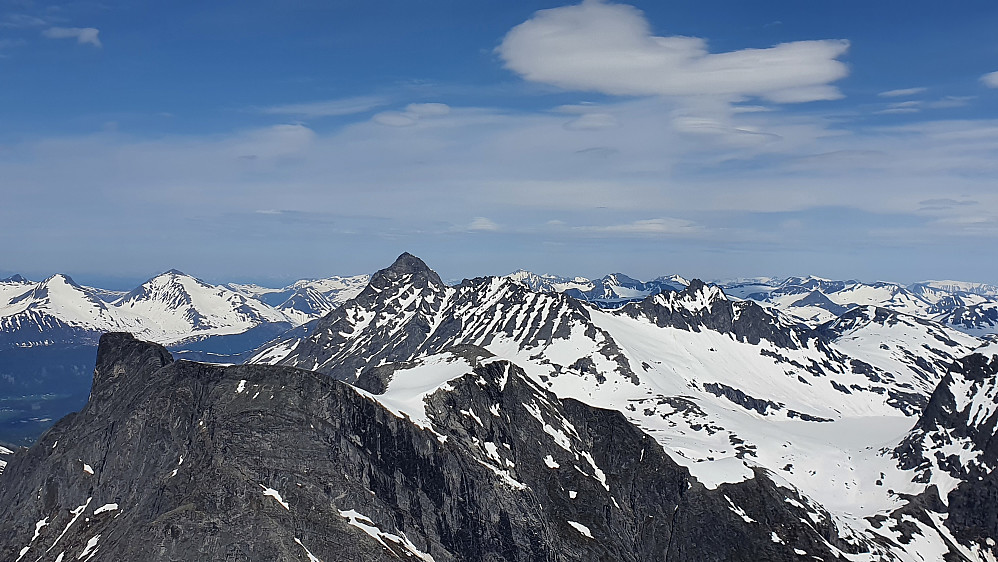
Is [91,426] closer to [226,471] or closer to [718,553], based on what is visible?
[226,471]

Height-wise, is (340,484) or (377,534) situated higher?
(340,484)

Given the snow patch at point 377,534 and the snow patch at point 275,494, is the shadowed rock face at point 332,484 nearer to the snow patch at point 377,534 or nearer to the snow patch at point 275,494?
the snow patch at point 275,494

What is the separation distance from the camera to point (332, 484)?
469ft

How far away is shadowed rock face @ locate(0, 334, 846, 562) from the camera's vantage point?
5231 inches

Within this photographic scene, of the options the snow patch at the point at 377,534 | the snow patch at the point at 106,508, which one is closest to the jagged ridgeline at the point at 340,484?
the snow patch at the point at 106,508

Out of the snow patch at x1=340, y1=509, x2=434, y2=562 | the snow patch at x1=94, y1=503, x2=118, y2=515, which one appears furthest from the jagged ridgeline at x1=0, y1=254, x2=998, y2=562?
the snow patch at x1=340, y1=509, x2=434, y2=562

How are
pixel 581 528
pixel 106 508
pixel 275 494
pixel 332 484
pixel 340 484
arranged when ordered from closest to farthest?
pixel 275 494, pixel 332 484, pixel 340 484, pixel 106 508, pixel 581 528

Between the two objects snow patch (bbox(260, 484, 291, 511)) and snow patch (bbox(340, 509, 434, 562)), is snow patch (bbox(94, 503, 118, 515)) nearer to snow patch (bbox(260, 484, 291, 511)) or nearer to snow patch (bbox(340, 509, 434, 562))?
snow patch (bbox(260, 484, 291, 511))

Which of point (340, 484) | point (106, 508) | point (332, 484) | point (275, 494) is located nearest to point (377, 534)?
point (340, 484)

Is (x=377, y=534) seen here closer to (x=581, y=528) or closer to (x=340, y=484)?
(x=340, y=484)

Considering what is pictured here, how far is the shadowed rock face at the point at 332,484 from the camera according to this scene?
133 meters

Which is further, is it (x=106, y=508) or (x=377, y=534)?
(x=106, y=508)

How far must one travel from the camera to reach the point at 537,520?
6516 inches

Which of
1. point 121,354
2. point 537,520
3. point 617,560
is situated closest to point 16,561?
point 121,354
